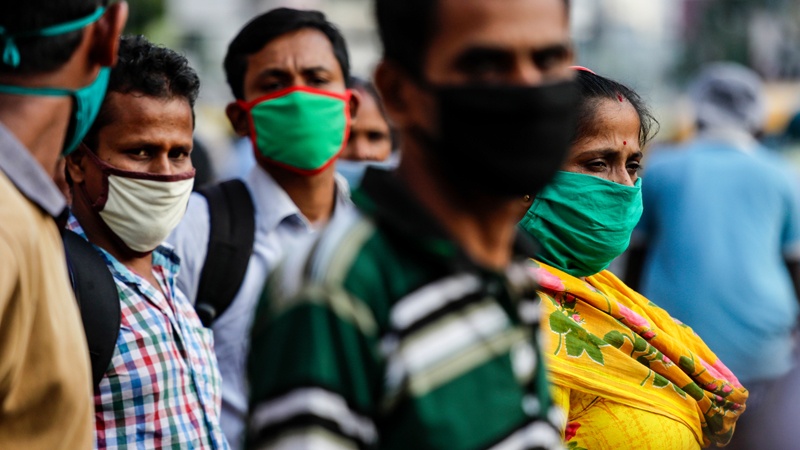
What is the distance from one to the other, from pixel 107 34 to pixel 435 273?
0.82 m

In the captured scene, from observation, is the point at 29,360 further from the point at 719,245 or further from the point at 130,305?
the point at 719,245

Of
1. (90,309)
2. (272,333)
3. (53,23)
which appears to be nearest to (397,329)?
(272,333)

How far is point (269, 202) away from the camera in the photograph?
156 inches

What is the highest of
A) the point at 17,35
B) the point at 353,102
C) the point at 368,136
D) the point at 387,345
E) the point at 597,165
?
A: the point at 17,35

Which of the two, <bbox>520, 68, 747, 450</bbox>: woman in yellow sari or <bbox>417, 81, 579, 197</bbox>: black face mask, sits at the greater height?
<bbox>417, 81, 579, 197</bbox>: black face mask

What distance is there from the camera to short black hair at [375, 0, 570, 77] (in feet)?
5.70

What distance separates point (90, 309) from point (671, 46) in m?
47.4

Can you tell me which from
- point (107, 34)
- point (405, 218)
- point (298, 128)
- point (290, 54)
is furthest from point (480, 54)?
point (290, 54)

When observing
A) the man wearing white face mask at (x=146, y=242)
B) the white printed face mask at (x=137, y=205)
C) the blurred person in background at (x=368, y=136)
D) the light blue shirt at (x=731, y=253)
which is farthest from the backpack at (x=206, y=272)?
the light blue shirt at (x=731, y=253)

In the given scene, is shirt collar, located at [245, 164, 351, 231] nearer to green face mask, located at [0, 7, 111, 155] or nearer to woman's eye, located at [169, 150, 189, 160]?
woman's eye, located at [169, 150, 189, 160]

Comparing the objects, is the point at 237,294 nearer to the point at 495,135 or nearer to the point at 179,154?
the point at 179,154

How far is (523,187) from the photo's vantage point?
176cm

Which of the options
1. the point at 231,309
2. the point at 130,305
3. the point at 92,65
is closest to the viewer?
the point at 92,65

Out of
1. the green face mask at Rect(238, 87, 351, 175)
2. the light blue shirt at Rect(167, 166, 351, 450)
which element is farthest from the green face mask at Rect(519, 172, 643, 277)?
the green face mask at Rect(238, 87, 351, 175)
